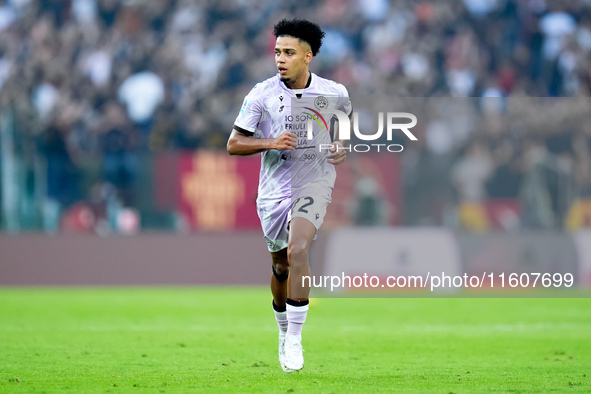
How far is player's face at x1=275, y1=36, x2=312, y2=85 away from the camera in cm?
674

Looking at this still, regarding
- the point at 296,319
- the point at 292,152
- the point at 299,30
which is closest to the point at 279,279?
the point at 296,319

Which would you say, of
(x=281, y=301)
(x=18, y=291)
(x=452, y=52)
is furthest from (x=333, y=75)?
(x=281, y=301)

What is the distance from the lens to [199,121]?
1585 cm

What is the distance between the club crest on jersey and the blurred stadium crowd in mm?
7041

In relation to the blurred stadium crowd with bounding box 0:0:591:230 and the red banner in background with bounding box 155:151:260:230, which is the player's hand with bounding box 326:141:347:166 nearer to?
the blurred stadium crowd with bounding box 0:0:591:230

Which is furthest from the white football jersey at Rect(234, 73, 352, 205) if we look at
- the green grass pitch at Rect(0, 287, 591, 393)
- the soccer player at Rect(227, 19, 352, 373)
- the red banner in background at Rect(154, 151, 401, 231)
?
the red banner in background at Rect(154, 151, 401, 231)

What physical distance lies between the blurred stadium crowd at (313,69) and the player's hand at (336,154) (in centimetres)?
715

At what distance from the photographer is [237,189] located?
48.9 ft

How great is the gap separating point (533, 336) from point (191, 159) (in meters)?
6.86

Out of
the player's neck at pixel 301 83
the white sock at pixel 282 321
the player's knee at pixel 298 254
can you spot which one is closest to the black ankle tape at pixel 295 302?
the player's knee at pixel 298 254

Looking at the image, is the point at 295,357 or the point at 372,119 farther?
the point at 372,119

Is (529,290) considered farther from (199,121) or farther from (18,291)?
(18,291)

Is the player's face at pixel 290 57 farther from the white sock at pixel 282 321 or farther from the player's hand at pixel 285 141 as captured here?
the white sock at pixel 282 321

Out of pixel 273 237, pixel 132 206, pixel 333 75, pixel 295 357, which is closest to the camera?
pixel 295 357
